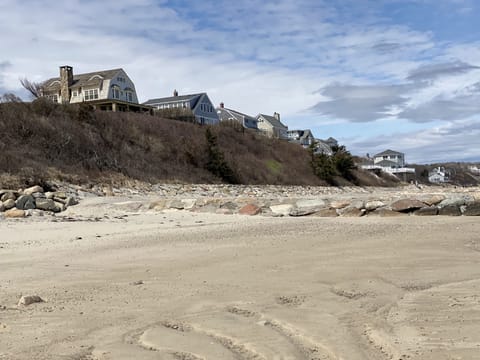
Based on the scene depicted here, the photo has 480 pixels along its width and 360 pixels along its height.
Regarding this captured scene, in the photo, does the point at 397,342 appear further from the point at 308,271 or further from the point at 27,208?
the point at 27,208

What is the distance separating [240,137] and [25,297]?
42099 mm

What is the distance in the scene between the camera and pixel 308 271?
227 inches

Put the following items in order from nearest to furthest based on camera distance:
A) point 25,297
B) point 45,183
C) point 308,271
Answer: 1. point 25,297
2. point 308,271
3. point 45,183

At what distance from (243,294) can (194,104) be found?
56.3 metres

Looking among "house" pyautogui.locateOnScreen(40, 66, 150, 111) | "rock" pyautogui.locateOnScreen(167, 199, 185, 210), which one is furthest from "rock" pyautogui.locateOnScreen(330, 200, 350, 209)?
"house" pyautogui.locateOnScreen(40, 66, 150, 111)

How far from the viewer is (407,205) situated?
10.9 meters

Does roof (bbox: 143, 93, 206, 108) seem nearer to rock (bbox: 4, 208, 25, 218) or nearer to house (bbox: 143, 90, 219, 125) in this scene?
house (bbox: 143, 90, 219, 125)

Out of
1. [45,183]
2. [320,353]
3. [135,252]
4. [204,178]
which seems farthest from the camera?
[204,178]

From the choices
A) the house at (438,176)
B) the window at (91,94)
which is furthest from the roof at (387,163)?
the window at (91,94)

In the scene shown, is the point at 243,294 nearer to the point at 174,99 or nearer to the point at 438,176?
the point at 174,99

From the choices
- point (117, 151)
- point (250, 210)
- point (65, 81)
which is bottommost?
point (250, 210)

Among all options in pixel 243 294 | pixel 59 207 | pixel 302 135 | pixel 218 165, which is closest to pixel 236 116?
pixel 302 135

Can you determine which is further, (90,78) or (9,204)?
(90,78)

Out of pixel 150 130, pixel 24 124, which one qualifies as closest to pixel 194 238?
pixel 24 124
